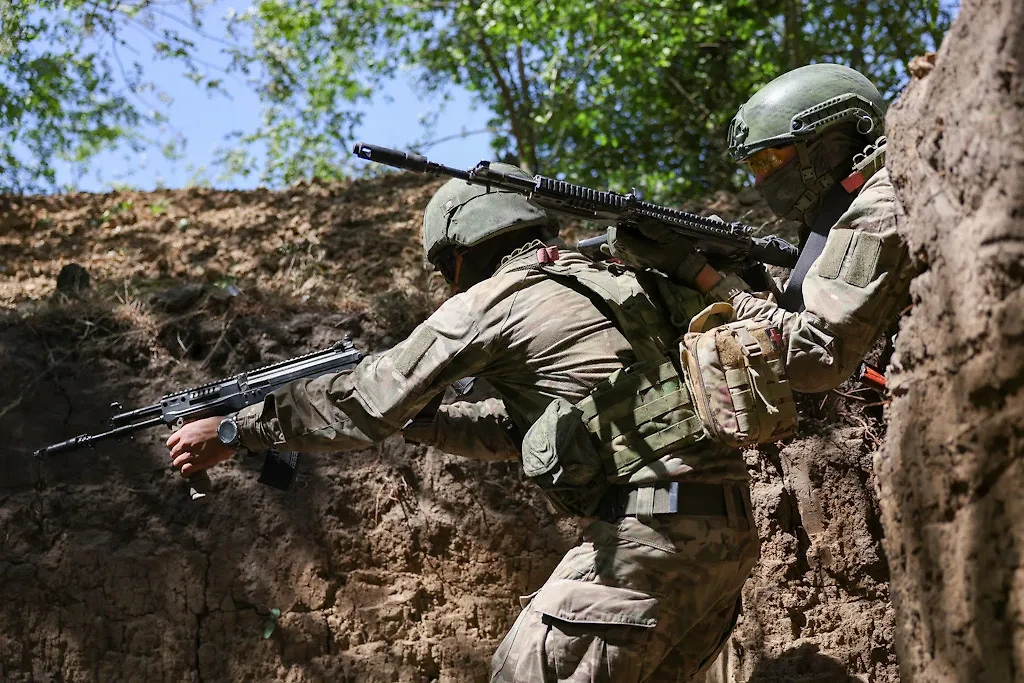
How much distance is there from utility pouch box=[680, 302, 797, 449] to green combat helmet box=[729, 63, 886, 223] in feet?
3.31

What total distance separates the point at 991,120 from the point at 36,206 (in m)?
7.79

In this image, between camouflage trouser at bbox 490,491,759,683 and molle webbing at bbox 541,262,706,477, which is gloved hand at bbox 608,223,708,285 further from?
camouflage trouser at bbox 490,491,759,683

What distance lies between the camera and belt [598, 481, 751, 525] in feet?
12.3

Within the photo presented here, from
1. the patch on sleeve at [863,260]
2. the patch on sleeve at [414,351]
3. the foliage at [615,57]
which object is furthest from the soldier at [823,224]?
the foliage at [615,57]

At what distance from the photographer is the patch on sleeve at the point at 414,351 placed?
4008 millimetres

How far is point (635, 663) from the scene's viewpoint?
3.65 m

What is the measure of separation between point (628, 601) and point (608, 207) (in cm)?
150

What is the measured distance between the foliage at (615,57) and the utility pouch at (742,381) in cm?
716

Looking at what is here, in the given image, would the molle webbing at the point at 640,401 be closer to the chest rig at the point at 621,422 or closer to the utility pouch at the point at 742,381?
the chest rig at the point at 621,422

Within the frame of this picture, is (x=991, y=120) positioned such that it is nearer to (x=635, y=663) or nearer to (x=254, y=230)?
(x=635, y=663)

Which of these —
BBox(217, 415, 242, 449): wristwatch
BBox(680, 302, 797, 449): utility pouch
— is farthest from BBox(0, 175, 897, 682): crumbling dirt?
BBox(680, 302, 797, 449): utility pouch

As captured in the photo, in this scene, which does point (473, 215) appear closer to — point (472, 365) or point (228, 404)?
point (472, 365)

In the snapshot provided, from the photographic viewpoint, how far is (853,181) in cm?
406

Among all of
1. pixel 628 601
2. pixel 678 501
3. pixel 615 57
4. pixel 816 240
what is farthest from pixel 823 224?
pixel 615 57
